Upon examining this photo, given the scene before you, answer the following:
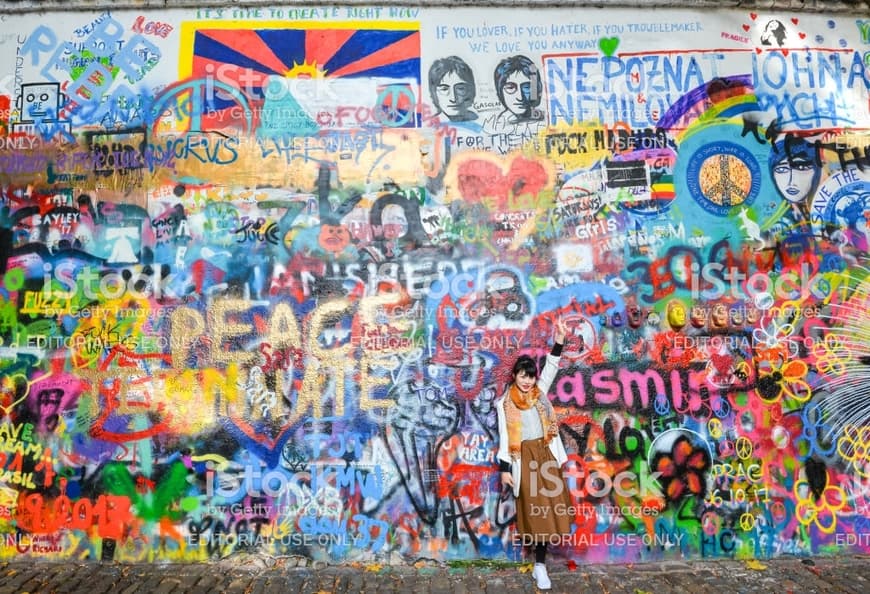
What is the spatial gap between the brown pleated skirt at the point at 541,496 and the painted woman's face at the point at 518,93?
10.6ft

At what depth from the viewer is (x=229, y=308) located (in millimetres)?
5840

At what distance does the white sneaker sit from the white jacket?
625mm

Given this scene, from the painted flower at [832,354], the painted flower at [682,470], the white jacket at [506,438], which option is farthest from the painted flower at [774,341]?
the white jacket at [506,438]

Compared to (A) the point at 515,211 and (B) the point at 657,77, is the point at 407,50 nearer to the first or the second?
(A) the point at 515,211

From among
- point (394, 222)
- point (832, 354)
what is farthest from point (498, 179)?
point (832, 354)

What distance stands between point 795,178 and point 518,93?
9.43 feet

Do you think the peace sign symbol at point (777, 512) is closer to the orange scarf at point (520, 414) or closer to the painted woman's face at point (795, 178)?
the orange scarf at point (520, 414)

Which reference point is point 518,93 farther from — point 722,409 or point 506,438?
point 722,409

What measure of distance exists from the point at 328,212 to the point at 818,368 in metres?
4.99

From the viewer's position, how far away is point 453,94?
19.8 feet

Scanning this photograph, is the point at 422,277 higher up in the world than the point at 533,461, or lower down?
higher up

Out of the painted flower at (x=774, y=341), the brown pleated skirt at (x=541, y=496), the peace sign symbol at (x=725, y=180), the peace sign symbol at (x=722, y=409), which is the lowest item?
the brown pleated skirt at (x=541, y=496)

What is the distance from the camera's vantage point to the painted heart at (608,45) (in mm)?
6105

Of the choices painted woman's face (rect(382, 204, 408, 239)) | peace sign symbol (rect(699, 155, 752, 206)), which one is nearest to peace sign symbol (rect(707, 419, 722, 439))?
peace sign symbol (rect(699, 155, 752, 206))
